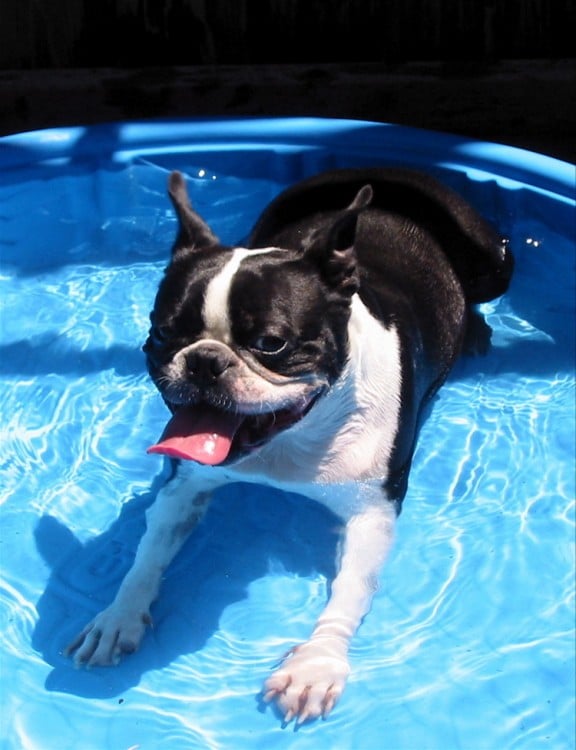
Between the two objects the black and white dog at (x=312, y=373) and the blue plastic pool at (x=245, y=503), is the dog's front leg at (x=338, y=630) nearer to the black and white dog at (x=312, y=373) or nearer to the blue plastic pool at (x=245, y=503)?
the black and white dog at (x=312, y=373)

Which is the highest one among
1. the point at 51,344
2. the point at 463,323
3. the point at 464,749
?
the point at 463,323

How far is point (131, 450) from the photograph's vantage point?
4680mm

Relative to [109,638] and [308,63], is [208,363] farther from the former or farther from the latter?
[308,63]

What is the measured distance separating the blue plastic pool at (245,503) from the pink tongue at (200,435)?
93cm

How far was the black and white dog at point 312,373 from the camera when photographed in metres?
3.22

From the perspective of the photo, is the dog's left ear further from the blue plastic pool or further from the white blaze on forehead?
the blue plastic pool

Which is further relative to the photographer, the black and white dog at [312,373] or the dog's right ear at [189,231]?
the dog's right ear at [189,231]

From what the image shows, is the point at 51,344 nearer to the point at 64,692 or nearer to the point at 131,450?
the point at 131,450

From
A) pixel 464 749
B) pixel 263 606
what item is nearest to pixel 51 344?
pixel 263 606

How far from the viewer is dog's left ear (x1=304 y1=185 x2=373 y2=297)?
3334 mm

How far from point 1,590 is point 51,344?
5.24ft

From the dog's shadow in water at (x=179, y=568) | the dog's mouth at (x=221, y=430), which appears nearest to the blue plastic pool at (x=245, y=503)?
the dog's shadow in water at (x=179, y=568)

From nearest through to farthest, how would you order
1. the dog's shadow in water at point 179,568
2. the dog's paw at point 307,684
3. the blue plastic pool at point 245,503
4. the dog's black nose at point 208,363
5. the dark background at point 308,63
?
the dog's black nose at point 208,363 < the dog's paw at point 307,684 < the blue plastic pool at point 245,503 < the dog's shadow in water at point 179,568 < the dark background at point 308,63

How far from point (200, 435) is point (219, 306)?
0.40m
